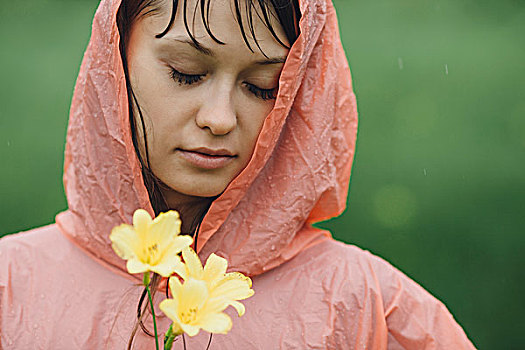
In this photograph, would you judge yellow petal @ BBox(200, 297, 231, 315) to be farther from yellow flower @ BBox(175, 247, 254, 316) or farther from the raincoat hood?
the raincoat hood

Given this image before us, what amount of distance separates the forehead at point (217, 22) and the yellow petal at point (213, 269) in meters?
0.34

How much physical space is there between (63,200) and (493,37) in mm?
1834

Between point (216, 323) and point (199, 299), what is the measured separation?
0.06ft

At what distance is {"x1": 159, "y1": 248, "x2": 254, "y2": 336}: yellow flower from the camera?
14.2 inches

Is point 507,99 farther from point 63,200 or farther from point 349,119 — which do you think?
point 63,200

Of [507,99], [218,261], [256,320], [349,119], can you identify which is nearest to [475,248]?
[507,99]

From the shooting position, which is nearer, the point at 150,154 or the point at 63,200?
the point at 150,154

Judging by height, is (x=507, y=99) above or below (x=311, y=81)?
below

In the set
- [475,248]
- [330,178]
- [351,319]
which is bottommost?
[475,248]

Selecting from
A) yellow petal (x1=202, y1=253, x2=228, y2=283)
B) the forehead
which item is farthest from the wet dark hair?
yellow petal (x1=202, y1=253, x2=228, y2=283)

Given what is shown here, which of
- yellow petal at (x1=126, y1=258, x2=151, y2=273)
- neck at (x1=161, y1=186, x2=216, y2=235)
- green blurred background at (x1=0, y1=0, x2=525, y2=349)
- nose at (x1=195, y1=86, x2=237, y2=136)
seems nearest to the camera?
yellow petal at (x1=126, y1=258, x2=151, y2=273)

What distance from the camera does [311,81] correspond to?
0.84m

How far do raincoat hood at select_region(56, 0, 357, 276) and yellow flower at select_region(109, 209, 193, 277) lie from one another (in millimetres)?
381

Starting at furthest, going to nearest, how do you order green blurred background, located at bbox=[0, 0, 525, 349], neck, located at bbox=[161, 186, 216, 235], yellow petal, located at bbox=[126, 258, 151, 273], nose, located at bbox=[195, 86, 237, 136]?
green blurred background, located at bbox=[0, 0, 525, 349] < neck, located at bbox=[161, 186, 216, 235] < nose, located at bbox=[195, 86, 237, 136] < yellow petal, located at bbox=[126, 258, 151, 273]
